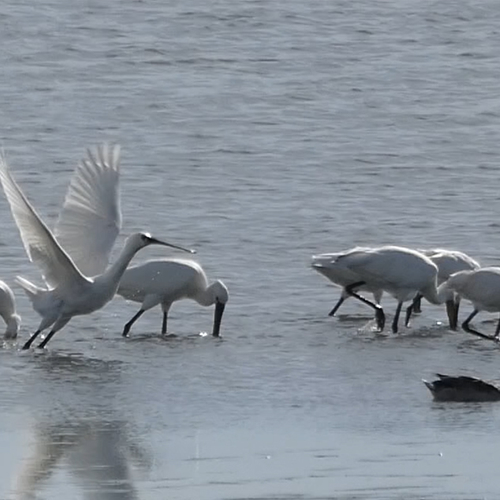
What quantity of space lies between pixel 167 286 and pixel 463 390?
13.8ft

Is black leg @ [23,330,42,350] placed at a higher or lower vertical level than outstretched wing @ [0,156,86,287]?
lower

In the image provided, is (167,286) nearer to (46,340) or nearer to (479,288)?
(46,340)

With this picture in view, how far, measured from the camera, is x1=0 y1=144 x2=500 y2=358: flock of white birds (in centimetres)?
1323

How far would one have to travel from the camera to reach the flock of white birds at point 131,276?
521 inches

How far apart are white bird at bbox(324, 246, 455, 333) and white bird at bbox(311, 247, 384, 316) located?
6 centimetres

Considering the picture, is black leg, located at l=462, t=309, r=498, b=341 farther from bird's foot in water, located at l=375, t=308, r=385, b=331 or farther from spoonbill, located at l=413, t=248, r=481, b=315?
spoonbill, located at l=413, t=248, r=481, b=315

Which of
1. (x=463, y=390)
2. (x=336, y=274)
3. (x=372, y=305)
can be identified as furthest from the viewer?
(x=336, y=274)

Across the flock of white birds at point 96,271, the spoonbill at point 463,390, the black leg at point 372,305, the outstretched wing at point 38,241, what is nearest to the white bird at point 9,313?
the flock of white birds at point 96,271

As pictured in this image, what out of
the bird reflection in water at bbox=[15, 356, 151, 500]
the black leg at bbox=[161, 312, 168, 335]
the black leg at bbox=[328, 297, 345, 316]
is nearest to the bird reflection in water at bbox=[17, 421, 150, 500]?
the bird reflection in water at bbox=[15, 356, 151, 500]

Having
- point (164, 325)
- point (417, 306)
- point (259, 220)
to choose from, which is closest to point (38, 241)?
point (164, 325)

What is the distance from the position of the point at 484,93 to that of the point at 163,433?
53.6 feet

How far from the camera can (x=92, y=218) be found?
14.0 metres

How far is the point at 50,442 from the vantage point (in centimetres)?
965

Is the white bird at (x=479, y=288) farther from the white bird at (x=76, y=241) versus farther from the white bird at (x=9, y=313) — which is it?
the white bird at (x=9, y=313)
